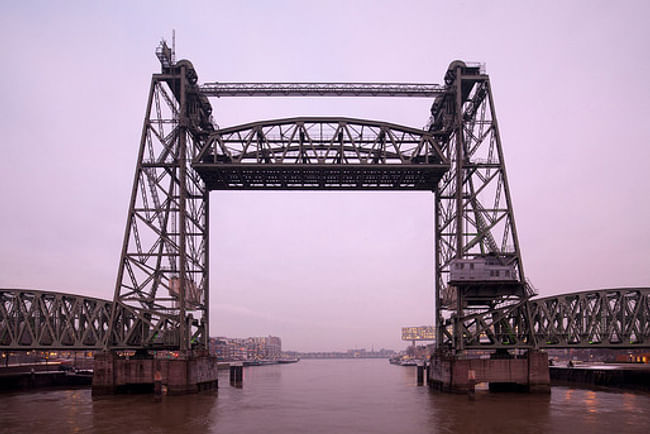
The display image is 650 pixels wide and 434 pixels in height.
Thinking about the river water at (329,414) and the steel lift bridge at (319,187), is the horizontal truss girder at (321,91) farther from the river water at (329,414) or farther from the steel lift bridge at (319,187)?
the river water at (329,414)

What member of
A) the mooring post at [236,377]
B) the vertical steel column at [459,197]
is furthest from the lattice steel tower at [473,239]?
the mooring post at [236,377]

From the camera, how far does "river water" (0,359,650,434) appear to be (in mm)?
30266

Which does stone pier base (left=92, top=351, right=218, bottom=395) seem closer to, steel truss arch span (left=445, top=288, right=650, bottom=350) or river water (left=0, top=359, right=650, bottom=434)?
river water (left=0, top=359, right=650, bottom=434)

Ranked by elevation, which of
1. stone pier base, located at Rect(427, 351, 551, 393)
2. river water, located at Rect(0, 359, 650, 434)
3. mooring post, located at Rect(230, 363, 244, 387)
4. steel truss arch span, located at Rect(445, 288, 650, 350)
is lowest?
mooring post, located at Rect(230, 363, 244, 387)

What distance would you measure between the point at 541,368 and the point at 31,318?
4047 cm

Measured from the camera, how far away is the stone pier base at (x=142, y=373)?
138ft

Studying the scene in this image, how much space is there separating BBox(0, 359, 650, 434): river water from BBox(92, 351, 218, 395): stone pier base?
96cm

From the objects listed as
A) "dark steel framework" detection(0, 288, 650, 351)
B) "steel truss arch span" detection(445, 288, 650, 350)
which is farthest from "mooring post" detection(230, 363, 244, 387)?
"steel truss arch span" detection(445, 288, 650, 350)

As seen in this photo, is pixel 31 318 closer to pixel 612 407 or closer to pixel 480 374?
pixel 480 374

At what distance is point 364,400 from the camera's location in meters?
48.7

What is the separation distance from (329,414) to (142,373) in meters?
14.9

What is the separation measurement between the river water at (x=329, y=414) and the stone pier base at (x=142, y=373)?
37.7 inches

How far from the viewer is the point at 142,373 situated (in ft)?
139

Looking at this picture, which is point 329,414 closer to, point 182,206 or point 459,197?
point 459,197
